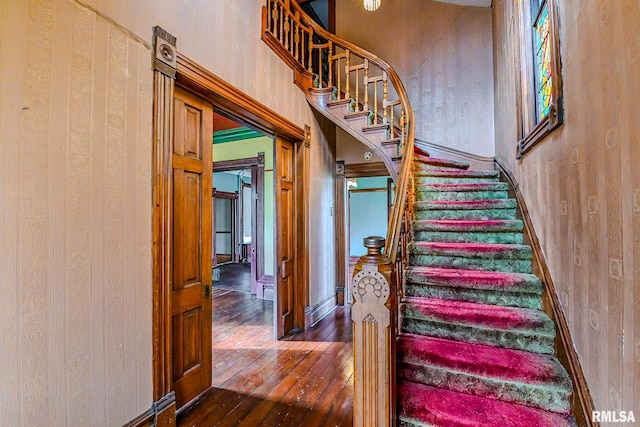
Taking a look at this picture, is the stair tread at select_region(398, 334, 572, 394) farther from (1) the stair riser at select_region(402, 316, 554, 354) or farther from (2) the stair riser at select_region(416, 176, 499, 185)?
(2) the stair riser at select_region(416, 176, 499, 185)

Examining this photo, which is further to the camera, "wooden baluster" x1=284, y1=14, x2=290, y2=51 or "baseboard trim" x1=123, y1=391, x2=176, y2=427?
"wooden baluster" x1=284, y1=14, x2=290, y2=51

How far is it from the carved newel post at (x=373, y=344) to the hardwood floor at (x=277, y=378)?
68cm

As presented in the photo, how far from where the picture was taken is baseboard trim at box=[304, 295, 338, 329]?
3722 mm

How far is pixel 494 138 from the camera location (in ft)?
13.9

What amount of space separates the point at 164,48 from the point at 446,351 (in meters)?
2.62

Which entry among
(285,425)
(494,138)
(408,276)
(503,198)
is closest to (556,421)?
(408,276)

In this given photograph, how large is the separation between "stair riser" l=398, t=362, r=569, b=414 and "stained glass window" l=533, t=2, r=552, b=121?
1746 mm

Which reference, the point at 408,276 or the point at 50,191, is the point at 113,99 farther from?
the point at 408,276

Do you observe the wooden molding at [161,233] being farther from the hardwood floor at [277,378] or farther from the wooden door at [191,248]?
the hardwood floor at [277,378]

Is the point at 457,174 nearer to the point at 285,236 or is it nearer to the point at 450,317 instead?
the point at 450,317

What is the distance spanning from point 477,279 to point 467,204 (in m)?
1.01

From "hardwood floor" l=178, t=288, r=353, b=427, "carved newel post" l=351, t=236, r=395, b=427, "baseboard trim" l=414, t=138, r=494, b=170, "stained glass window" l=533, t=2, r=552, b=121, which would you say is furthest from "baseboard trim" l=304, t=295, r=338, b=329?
"stained glass window" l=533, t=2, r=552, b=121

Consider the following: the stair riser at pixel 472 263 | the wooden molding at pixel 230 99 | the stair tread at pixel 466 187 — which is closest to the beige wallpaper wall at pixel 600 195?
the stair riser at pixel 472 263

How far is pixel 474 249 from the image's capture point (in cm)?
249
